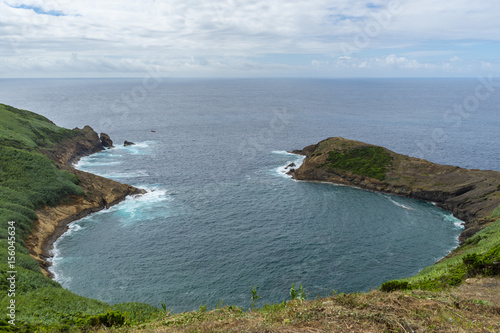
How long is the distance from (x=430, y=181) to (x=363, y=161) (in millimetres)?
17759

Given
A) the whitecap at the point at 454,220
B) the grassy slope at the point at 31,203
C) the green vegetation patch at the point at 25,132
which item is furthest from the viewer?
the green vegetation patch at the point at 25,132

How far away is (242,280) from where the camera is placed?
46.0 metres

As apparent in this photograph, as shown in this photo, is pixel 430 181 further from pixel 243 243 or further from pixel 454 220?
pixel 243 243

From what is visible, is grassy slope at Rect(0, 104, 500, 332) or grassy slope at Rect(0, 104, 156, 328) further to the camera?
grassy slope at Rect(0, 104, 156, 328)

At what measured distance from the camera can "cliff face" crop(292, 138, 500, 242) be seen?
6825 cm

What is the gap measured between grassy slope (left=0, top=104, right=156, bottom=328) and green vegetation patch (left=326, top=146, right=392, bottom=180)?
66275 millimetres

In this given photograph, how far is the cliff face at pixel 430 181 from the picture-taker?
224 feet

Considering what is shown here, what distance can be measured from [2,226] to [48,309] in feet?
84.4

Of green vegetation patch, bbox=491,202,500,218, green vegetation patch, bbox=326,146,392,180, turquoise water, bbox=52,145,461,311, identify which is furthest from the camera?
green vegetation patch, bbox=326,146,392,180

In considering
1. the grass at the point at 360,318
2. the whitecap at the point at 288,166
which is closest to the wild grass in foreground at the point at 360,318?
the grass at the point at 360,318

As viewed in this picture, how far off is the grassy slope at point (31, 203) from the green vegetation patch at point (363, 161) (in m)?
66.3

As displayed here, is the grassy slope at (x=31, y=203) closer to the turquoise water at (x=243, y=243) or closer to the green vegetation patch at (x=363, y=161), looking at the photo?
the turquoise water at (x=243, y=243)

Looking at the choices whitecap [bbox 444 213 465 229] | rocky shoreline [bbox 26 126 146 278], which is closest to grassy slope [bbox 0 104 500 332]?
rocky shoreline [bbox 26 126 146 278]

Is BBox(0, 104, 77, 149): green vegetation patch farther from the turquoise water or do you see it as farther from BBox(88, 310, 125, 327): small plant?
BBox(88, 310, 125, 327): small plant
